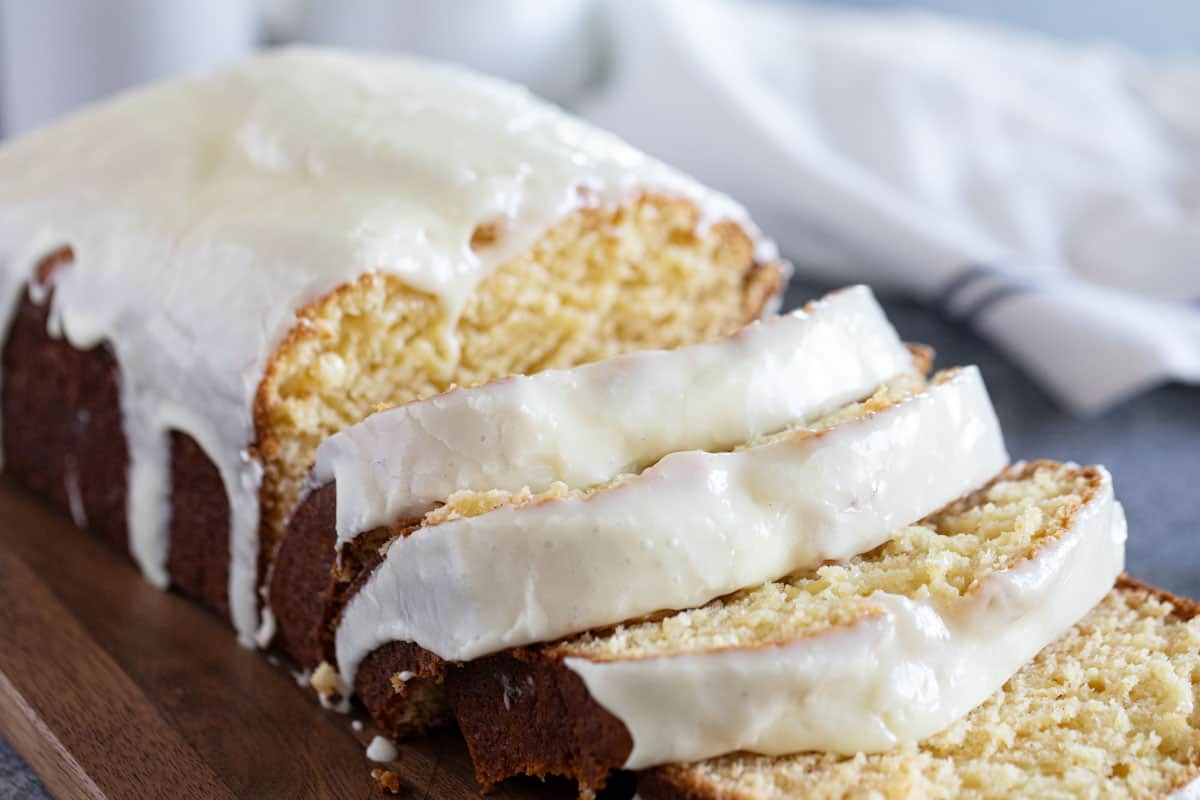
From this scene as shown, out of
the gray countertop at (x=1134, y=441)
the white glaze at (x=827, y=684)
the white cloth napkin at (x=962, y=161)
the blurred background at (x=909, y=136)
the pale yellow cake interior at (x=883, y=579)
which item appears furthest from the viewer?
the white cloth napkin at (x=962, y=161)

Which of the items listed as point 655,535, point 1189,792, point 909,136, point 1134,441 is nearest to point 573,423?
point 655,535

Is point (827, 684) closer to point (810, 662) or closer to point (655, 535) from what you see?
point (810, 662)

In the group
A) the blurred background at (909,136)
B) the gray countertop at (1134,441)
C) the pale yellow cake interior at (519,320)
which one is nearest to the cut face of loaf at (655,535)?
the pale yellow cake interior at (519,320)

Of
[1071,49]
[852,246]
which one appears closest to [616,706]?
[852,246]

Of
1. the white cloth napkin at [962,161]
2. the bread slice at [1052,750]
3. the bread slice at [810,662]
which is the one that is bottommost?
the white cloth napkin at [962,161]

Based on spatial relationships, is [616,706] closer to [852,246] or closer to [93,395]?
[93,395]

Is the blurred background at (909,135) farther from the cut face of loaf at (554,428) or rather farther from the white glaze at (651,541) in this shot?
the white glaze at (651,541)

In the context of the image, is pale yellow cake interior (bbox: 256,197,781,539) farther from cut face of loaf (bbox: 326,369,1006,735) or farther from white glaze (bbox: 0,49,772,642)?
cut face of loaf (bbox: 326,369,1006,735)
